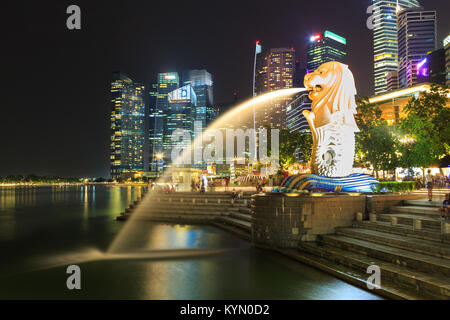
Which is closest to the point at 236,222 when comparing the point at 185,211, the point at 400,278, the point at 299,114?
the point at 185,211

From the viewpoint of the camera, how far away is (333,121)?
1988 centimetres

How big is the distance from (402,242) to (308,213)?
413 centimetres

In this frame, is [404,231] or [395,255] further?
[404,231]

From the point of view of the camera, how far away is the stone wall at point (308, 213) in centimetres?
1419

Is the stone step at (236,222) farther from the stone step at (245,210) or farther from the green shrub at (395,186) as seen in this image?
the green shrub at (395,186)

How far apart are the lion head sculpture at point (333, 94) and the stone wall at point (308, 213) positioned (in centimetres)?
655

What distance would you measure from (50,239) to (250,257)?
12376 mm

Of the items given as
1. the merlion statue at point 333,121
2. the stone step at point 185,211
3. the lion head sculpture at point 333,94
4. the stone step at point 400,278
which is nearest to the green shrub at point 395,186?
the merlion statue at point 333,121

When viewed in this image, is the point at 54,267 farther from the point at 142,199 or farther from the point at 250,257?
the point at 142,199

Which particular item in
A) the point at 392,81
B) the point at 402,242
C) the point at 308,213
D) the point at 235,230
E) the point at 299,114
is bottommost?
the point at 235,230

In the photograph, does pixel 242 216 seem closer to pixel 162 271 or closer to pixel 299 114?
pixel 162 271

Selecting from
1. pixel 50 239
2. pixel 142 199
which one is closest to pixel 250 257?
pixel 50 239

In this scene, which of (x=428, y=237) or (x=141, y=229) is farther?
(x=141, y=229)

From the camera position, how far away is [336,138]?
19703mm
